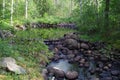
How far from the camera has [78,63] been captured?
19219 mm

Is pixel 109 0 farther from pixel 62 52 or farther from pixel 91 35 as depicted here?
pixel 62 52

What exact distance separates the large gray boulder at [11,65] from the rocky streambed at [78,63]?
1.76m

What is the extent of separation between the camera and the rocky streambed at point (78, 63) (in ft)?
53.2

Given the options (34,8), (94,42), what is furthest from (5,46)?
(34,8)

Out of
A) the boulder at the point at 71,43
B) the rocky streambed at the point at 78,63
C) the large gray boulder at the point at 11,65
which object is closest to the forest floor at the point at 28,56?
the large gray boulder at the point at 11,65

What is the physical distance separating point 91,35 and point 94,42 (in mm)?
2725

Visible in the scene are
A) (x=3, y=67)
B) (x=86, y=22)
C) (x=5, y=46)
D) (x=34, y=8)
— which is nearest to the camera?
(x=3, y=67)

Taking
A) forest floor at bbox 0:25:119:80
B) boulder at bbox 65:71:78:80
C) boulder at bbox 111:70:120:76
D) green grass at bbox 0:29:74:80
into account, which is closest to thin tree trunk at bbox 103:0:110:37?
forest floor at bbox 0:25:119:80

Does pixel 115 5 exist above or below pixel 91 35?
above

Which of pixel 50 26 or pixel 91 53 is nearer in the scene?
pixel 91 53

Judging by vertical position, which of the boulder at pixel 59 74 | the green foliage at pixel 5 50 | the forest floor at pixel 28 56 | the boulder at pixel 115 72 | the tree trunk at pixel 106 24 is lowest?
the boulder at pixel 115 72

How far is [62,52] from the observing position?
21922 millimetres

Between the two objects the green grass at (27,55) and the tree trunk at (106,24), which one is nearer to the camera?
the green grass at (27,55)

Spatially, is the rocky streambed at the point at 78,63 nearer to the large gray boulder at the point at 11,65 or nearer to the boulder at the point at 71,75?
the boulder at the point at 71,75
